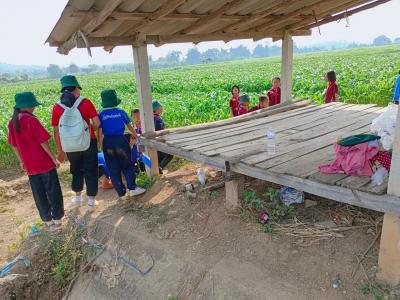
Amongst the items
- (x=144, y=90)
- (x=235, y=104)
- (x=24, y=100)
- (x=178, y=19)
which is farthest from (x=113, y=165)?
(x=235, y=104)

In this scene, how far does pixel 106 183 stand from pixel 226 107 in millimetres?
6620

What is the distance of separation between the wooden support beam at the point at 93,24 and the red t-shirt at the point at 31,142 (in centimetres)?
130

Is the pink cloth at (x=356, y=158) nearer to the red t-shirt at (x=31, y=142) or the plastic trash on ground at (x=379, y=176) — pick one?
the plastic trash on ground at (x=379, y=176)

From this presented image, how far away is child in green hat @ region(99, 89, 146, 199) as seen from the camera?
4.63 m

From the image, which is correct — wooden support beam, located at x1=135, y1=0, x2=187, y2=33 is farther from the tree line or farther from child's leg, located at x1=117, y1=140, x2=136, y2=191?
the tree line

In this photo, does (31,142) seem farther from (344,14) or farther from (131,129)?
(344,14)

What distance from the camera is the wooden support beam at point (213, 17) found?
4840mm

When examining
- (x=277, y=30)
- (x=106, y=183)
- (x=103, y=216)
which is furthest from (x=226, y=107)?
(x=103, y=216)

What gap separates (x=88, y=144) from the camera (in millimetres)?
4512

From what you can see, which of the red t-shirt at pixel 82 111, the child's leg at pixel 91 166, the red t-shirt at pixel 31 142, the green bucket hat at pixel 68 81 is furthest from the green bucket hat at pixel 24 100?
the child's leg at pixel 91 166

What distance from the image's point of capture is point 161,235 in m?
4.28

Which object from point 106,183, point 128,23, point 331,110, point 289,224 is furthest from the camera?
point 331,110

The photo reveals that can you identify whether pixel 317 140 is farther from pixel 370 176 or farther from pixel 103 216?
pixel 103 216

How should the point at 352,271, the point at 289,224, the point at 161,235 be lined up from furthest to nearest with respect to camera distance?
the point at 161,235
the point at 289,224
the point at 352,271
